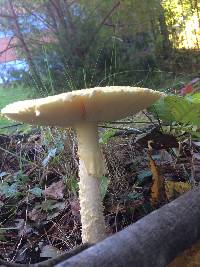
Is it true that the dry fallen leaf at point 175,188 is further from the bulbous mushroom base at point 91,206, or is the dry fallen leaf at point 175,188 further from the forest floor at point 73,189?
the bulbous mushroom base at point 91,206

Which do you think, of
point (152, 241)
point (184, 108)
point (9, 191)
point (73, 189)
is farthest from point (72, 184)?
point (152, 241)

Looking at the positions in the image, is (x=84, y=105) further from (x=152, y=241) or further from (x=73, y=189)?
(x=73, y=189)

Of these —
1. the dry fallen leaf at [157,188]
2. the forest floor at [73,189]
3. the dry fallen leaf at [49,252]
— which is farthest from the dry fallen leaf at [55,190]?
the dry fallen leaf at [157,188]

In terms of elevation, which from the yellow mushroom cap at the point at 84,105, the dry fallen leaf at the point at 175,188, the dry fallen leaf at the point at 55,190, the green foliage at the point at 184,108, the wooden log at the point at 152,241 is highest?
the yellow mushroom cap at the point at 84,105

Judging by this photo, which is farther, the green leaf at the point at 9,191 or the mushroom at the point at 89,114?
the green leaf at the point at 9,191

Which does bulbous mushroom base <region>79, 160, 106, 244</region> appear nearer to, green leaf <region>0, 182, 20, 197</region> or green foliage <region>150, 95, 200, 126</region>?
green foliage <region>150, 95, 200, 126</region>

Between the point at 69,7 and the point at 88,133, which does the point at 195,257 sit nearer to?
the point at 88,133

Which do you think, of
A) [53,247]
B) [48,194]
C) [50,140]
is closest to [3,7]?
[50,140]
